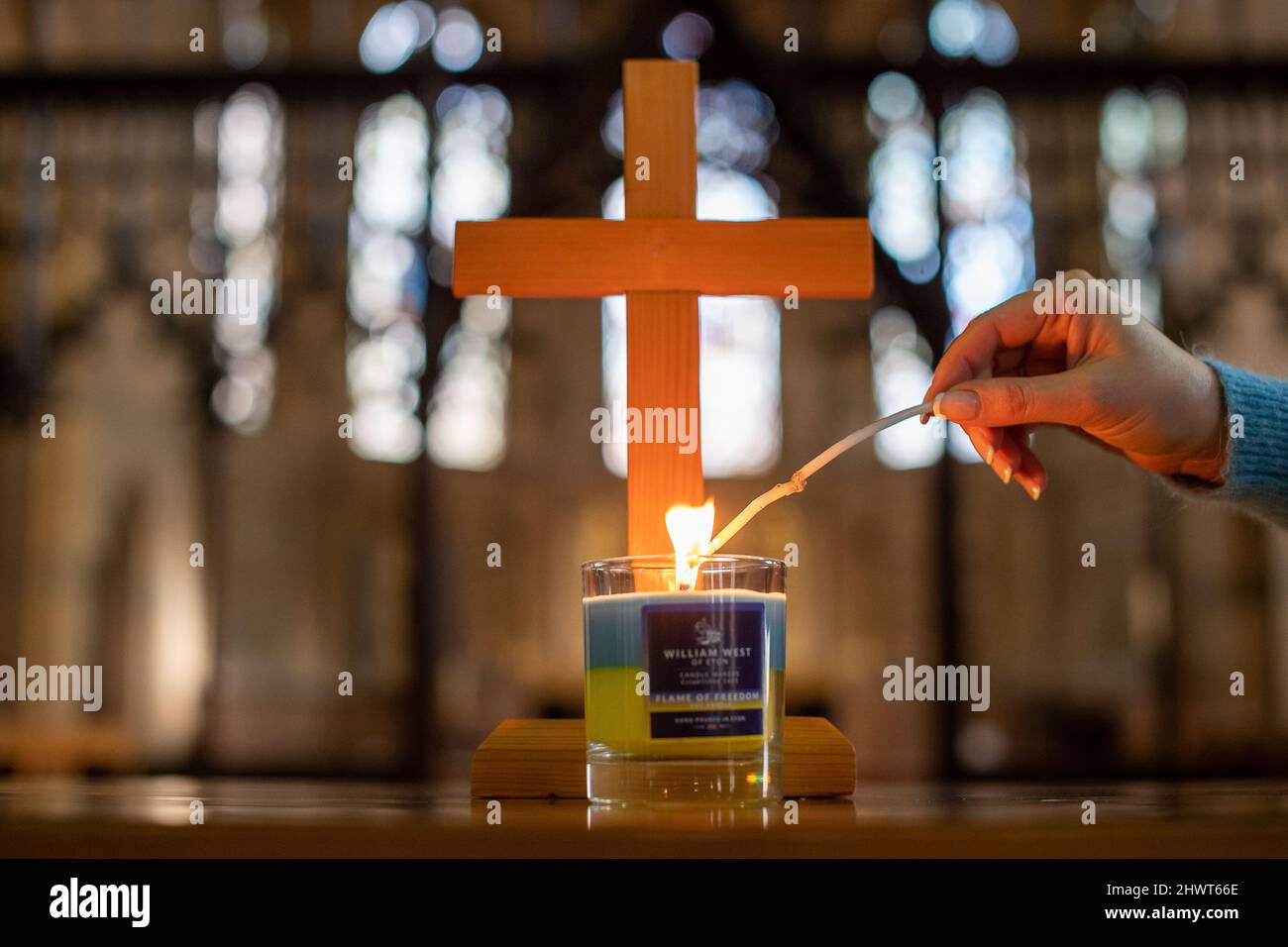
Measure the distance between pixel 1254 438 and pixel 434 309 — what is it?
3.16 meters

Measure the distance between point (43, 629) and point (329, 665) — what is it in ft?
2.98

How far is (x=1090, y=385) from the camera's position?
0.77m

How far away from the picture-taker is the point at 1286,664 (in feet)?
12.1

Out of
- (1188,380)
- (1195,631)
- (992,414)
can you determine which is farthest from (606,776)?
(1195,631)

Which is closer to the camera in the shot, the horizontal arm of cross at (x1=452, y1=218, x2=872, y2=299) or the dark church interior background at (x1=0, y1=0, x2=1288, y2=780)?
the horizontal arm of cross at (x1=452, y1=218, x2=872, y2=299)

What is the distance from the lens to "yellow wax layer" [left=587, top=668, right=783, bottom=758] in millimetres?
591

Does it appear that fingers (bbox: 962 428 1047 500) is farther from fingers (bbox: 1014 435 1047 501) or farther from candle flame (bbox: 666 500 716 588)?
candle flame (bbox: 666 500 716 588)

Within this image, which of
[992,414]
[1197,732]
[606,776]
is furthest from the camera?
[1197,732]

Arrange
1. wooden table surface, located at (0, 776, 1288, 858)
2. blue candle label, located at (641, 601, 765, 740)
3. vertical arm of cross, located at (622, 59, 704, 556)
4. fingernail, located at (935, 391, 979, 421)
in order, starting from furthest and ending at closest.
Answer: vertical arm of cross, located at (622, 59, 704, 556)
fingernail, located at (935, 391, 979, 421)
blue candle label, located at (641, 601, 765, 740)
wooden table surface, located at (0, 776, 1288, 858)

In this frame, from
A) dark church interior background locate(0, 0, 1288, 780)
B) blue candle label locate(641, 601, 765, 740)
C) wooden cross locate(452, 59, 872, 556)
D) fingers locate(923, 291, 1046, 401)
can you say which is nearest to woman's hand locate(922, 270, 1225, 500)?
fingers locate(923, 291, 1046, 401)

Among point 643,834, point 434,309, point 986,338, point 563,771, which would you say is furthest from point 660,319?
point 434,309

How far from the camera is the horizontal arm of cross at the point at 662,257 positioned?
85 centimetres

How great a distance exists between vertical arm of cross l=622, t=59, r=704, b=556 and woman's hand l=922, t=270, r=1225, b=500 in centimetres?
17
